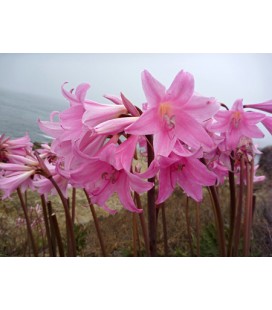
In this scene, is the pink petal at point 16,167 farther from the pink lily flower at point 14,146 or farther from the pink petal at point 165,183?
the pink petal at point 165,183

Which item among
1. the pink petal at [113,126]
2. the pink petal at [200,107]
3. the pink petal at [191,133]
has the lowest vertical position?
the pink petal at [191,133]

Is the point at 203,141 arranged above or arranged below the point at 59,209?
above

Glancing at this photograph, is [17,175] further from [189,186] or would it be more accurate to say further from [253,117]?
[253,117]

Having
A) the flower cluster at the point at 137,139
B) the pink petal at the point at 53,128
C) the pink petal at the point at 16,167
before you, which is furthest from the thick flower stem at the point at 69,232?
the flower cluster at the point at 137,139
